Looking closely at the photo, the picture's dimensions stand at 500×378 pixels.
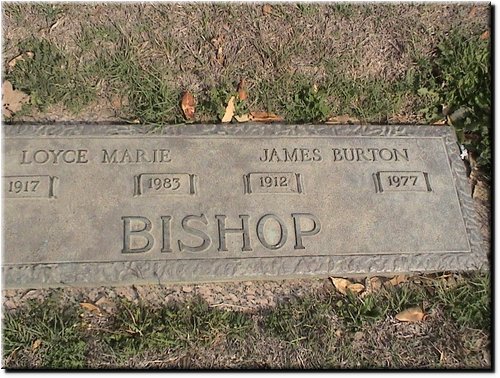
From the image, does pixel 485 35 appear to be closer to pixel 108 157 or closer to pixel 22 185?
pixel 108 157

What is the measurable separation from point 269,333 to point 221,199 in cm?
76

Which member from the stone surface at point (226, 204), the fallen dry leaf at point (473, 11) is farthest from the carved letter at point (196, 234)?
the fallen dry leaf at point (473, 11)

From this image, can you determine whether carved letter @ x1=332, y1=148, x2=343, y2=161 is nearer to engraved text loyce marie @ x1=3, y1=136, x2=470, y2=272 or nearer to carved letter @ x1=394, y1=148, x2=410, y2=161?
engraved text loyce marie @ x1=3, y1=136, x2=470, y2=272

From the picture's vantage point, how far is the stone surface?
8.87ft

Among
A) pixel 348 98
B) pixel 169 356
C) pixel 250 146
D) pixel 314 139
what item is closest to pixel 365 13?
pixel 348 98

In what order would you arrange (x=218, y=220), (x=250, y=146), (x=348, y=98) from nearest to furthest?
(x=218, y=220) < (x=250, y=146) < (x=348, y=98)

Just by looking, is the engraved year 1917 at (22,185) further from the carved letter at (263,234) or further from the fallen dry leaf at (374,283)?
the fallen dry leaf at (374,283)

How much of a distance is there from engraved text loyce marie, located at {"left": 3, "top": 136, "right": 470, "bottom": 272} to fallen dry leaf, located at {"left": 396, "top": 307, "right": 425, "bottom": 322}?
1.07ft

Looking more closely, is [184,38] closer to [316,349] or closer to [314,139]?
[314,139]

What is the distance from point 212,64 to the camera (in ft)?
11.3

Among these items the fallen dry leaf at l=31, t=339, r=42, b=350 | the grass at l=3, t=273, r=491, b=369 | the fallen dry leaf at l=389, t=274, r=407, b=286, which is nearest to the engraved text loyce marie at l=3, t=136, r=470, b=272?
the fallen dry leaf at l=389, t=274, r=407, b=286

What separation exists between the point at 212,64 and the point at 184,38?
27 cm

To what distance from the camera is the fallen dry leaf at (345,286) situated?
283cm

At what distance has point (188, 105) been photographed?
10.7 ft
